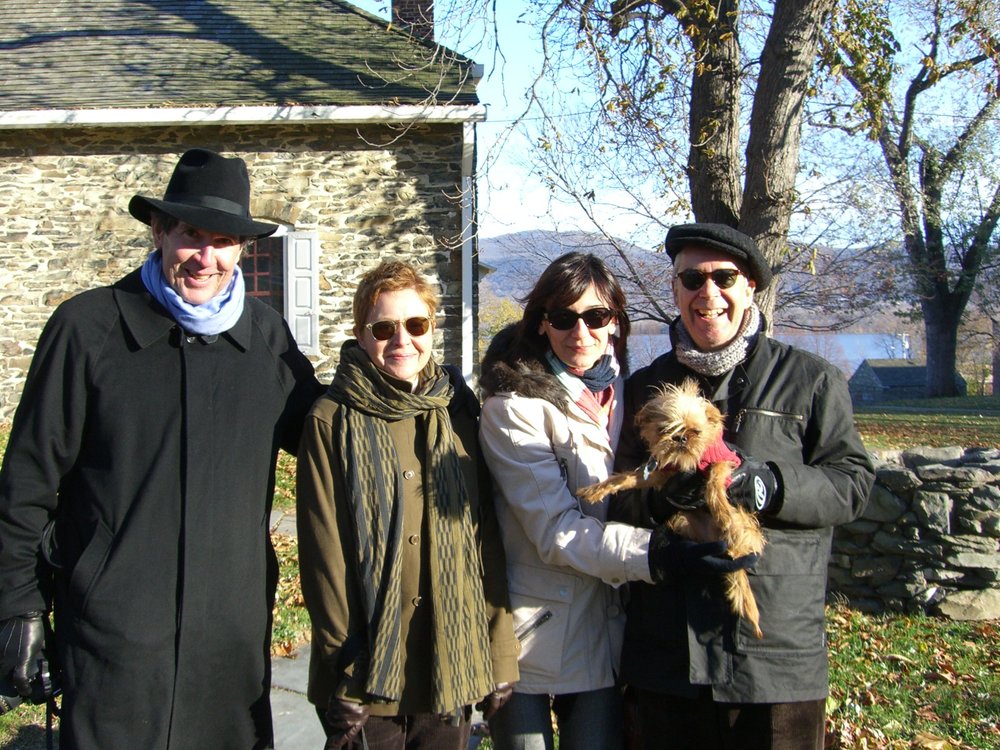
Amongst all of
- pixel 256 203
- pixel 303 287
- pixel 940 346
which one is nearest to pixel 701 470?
pixel 303 287

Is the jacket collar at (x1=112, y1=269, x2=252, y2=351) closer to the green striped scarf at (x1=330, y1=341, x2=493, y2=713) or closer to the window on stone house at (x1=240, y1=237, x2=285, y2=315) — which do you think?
A: the green striped scarf at (x1=330, y1=341, x2=493, y2=713)

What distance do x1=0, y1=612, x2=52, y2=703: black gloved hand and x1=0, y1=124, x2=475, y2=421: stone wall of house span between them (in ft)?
28.2

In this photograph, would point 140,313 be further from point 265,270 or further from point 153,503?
point 265,270

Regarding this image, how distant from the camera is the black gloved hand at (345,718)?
7.65ft

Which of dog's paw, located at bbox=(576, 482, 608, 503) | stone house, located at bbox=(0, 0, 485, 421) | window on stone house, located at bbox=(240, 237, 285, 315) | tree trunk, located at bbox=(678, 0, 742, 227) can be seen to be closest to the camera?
dog's paw, located at bbox=(576, 482, 608, 503)

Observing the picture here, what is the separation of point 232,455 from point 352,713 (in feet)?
2.67

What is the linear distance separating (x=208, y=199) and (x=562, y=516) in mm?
1426

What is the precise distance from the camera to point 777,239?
5844 mm

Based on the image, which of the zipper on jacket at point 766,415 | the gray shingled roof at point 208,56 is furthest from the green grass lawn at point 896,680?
the gray shingled roof at point 208,56

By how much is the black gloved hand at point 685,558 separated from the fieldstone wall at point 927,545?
4.70m

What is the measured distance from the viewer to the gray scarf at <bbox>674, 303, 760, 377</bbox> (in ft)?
8.19

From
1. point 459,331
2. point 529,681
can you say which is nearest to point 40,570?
point 529,681

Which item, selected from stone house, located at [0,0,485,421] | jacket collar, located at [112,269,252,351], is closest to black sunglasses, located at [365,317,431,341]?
jacket collar, located at [112,269,252,351]

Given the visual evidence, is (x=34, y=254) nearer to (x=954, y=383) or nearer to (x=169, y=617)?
(x=169, y=617)
